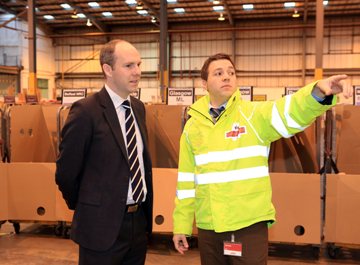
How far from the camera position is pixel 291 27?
1484 cm

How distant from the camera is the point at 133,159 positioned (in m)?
1.85

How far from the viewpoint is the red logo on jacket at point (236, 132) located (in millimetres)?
1703

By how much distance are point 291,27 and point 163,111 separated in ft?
39.4

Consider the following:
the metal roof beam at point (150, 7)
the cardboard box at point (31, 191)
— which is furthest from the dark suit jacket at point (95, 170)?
the metal roof beam at point (150, 7)

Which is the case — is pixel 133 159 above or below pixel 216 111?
below

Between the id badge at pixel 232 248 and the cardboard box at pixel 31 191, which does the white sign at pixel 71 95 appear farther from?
the id badge at pixel 232 248

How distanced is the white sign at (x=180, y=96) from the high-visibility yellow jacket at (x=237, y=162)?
320 cm

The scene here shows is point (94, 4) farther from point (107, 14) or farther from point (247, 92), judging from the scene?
point (247, 92)

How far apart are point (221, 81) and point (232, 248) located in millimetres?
711

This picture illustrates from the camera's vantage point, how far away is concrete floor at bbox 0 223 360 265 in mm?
3693

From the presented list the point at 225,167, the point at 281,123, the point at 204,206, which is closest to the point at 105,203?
the point at 204,206

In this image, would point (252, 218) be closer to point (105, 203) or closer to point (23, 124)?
point (105, 203)

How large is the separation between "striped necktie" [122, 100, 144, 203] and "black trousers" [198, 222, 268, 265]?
1.15 feet

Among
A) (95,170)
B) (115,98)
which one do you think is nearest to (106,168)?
(95,170)
